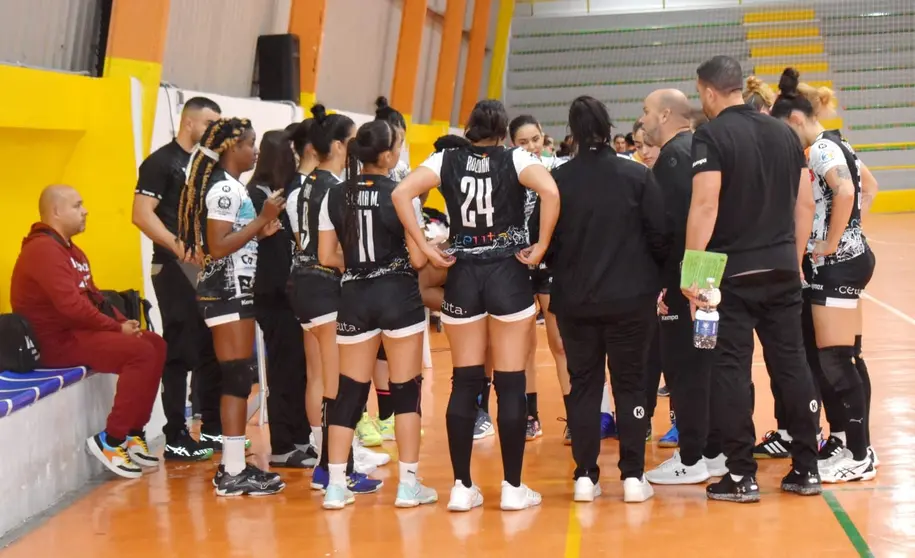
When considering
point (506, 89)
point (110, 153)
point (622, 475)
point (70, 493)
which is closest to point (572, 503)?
point (622, 475)

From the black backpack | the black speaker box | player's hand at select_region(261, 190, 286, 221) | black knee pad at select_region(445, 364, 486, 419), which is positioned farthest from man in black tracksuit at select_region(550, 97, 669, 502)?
the black speaker box

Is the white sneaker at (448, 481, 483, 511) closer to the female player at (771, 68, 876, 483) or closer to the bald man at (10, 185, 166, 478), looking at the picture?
the female player at (771, 68, 876, 483)

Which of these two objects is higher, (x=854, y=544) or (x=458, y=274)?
(x=458, y=274)

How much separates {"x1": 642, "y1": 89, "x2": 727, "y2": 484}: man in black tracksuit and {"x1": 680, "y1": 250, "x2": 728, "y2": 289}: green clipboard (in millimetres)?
421

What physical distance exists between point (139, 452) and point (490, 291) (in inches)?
81.6

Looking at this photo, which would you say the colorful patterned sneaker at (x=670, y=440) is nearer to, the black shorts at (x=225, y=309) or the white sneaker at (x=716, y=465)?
the white sneaker at (x=716, y=465)

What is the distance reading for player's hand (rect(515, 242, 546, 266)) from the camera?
13.2ft

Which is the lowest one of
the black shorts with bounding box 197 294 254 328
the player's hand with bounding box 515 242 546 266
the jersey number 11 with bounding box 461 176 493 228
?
the black shorts with bounding box 197 294 254 328

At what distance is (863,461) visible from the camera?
4324 mm

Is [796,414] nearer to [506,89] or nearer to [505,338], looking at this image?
[505,338]

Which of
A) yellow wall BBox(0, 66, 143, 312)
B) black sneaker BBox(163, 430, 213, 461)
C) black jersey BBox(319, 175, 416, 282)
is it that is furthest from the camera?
black sneaker BBox(163, 430, 213, 461)

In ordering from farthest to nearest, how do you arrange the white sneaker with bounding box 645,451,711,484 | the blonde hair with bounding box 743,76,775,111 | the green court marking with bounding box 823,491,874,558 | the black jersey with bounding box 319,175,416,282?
1. the blonde hair with bounding box 743,76,775,111
2. the white sneaker with bounding box 645,451,711,484
3. the black jersey with bounding box 319,175,416,282
4. the green court marking with bounding box 823,491,874,558

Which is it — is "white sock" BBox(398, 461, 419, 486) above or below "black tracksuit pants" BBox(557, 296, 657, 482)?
below

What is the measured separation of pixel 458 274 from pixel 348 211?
0.49 metres
